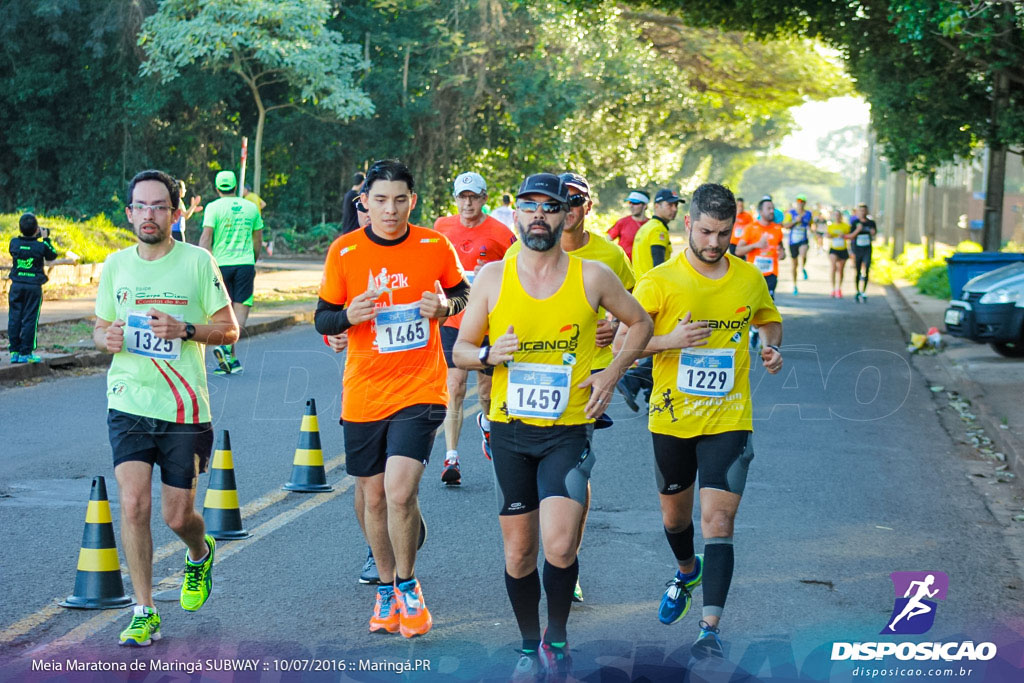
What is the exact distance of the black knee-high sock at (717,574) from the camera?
5293 mm

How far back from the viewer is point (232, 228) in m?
13.9

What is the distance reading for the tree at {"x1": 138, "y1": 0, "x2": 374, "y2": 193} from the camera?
2908 centimetres

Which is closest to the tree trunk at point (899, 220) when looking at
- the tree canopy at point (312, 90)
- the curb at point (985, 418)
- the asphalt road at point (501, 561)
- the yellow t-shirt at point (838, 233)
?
the tree canopy at point (312, 90)

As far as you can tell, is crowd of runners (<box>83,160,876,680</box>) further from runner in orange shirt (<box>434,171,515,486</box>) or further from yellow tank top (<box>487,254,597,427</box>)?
runner in orange shirt (<box>434,171,515,486</box>)

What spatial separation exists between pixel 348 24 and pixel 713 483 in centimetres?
3214

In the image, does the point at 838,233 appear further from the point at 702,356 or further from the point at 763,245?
the point at 702,356

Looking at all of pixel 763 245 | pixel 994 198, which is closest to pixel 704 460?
pixel 763 245

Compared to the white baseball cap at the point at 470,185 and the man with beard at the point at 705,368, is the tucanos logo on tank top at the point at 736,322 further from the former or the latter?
the white baseball cap at the point at 470,185

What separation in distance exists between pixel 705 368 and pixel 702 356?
6cm

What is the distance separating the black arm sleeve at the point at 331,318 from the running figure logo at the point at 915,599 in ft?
8.75

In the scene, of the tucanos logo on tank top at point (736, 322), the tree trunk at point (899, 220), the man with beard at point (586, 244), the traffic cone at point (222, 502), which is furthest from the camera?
the tree trunk at point (899, 220)

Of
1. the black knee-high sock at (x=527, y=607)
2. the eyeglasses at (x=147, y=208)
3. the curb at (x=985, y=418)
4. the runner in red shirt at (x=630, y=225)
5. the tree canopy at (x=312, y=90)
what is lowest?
the curb at (x=985, y=418)

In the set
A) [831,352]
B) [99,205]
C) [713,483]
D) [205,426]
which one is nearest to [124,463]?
[205,426]

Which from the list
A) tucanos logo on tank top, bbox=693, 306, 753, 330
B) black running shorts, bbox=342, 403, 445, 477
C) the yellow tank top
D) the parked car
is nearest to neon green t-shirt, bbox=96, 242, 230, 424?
black running shorts, bbox=342, 403, 445, 477
